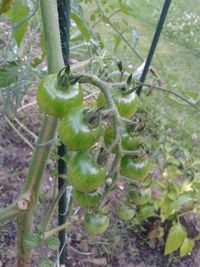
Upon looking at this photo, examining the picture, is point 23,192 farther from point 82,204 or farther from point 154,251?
point 154,251

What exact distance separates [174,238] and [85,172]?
1.08 metres

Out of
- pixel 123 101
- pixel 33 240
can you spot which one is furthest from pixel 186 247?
pixel 123 101

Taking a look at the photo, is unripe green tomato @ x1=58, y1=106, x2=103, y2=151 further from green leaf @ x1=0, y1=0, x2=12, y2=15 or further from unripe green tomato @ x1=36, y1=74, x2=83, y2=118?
green leaf @ x1=0, y1=0, x2=12, y2=15

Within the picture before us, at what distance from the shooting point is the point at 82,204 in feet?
2.10

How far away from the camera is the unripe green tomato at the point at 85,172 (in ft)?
1.75

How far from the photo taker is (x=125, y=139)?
1.87 feet

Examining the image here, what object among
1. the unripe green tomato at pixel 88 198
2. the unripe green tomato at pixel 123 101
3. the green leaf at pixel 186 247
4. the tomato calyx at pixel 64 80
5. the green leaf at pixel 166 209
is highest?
the tomato calyx at pixel 64 80

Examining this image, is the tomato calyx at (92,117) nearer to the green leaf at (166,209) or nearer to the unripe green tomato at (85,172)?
the unripe green tomato at (85,172)

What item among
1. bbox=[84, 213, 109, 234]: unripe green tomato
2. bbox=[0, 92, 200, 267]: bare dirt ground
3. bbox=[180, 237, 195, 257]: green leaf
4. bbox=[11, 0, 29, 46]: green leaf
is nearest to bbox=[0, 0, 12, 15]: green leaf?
bbox=[11, 0, 29, 46]: green leaf

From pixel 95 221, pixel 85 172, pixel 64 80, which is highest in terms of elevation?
pixel 64 80

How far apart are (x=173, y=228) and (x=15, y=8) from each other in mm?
1034

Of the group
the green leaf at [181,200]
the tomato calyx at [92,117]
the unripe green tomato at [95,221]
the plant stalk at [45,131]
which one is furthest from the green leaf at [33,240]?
the green leaf at [181,200]

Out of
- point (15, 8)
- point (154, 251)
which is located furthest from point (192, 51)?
point (15, 8)

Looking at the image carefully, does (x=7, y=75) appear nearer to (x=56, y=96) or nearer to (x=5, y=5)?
(x=5, y=5)
